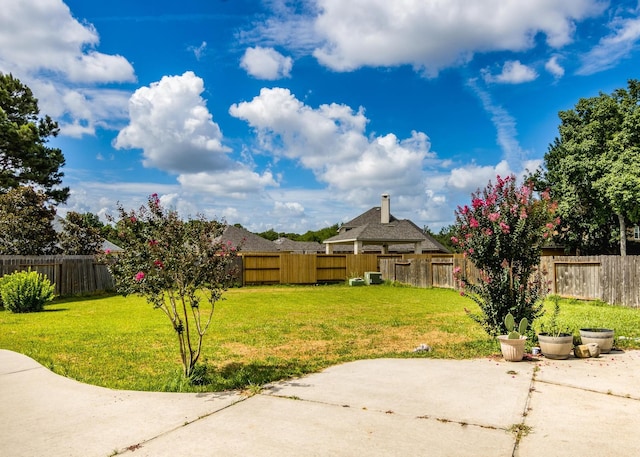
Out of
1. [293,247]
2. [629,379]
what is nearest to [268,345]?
[629,379]

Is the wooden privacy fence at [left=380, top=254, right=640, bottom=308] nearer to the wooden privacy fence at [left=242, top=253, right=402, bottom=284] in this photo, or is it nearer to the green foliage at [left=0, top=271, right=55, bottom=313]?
the wooden privacy fence at [left=242, top=253, right=402, bottom=284]

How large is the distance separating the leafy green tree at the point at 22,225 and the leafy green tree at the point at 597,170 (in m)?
29.0

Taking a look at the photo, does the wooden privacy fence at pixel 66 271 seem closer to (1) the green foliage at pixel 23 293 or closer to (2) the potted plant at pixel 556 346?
(1) the green foliage at pixel 23 293

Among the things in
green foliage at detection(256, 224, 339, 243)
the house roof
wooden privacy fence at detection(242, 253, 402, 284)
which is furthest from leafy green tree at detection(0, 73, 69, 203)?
green foliage at detection(256, 224, 339, 243)

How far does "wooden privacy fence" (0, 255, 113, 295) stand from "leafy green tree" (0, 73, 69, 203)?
6545mm

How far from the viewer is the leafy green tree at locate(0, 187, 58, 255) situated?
65.6 ft

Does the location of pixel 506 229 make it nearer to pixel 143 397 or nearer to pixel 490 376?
pixel 490 376

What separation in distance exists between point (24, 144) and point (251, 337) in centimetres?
2131

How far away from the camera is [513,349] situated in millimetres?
6695

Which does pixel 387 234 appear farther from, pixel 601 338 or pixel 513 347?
pixel 513 347

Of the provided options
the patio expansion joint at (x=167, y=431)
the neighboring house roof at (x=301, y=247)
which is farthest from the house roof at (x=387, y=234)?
the patio expansion joint at (x=167, y=431)

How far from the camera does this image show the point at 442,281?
22297mm

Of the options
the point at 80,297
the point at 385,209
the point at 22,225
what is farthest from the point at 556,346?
the point at 385,209

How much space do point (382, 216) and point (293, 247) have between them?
58.7 ft
